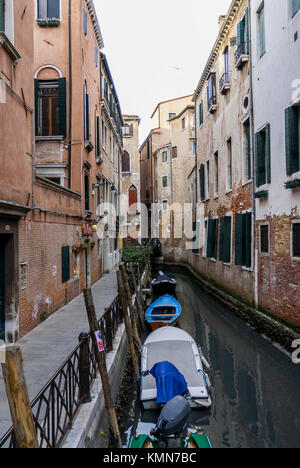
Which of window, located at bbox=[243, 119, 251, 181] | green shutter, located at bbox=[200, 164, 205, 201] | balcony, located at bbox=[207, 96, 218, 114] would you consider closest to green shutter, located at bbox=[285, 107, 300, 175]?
window, located at bbox=[243, 119, 251, 181]

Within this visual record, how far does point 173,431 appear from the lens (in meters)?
4.62

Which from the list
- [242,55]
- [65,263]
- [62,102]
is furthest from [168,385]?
[242,55]

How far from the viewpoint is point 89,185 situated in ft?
47.6

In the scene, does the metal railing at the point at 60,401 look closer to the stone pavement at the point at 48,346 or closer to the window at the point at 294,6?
the stone pavement at the point at 48,346

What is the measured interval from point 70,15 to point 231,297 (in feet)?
36.5

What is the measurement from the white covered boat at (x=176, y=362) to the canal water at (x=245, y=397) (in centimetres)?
28

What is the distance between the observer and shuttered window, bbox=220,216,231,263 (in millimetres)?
14891

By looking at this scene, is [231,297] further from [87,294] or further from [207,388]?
[87,294]

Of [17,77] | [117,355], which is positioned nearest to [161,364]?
[117,355]

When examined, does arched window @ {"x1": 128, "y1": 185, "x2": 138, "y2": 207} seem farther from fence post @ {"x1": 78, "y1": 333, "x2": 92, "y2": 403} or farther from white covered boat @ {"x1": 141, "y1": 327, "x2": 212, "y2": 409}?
fence post @ {"x1": 78, "y1": 333, "x2": 92, "y2": 403}

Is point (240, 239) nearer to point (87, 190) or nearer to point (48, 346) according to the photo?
point (87, 190)

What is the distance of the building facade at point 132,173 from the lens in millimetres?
33062

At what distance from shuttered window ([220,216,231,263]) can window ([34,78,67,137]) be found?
7.00 meters

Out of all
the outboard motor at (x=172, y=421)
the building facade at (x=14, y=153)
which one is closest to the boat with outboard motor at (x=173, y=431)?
the outboard motor at (x=172, y=421)
